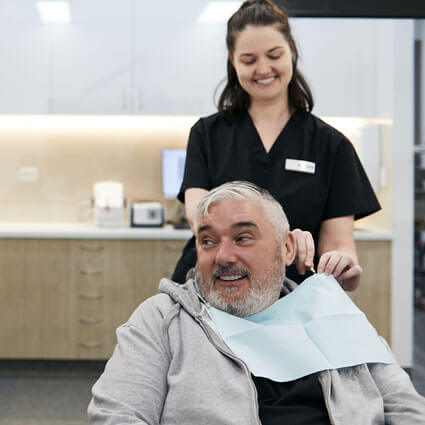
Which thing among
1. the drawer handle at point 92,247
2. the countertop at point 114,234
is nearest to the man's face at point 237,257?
the countertop at point 114,234

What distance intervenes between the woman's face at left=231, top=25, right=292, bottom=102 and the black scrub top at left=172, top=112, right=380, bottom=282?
16cm

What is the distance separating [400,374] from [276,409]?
0.32m

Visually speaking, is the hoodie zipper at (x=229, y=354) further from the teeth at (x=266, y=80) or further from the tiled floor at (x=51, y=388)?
the tiled floor at (x=51, y=388)

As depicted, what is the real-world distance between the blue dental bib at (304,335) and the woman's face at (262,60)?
22.4 inches

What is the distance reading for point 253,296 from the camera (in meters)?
1.42

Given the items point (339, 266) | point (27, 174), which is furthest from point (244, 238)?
point (27, 174)

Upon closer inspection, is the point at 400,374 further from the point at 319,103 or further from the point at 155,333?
the point at 319,103

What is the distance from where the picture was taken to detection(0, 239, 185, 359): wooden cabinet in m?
3.60

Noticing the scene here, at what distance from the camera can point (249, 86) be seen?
5.36 feet

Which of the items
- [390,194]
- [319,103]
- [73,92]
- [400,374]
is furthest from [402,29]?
[400,374]

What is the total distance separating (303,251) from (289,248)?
0.04 m

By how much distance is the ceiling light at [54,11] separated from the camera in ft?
12.8

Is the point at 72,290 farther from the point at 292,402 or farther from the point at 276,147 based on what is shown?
the point at 292,402

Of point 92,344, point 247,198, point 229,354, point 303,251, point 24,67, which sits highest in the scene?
point 24,67
